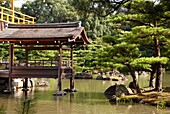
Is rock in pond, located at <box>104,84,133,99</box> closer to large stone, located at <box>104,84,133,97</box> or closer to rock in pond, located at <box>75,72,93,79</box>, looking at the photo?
large stone, located at <box>104,84,133,97</box>

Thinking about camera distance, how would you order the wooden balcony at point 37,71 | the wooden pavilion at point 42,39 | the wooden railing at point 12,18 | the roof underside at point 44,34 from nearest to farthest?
the roof underside at point 44,34 < the wooden pavilion at point 42,39 < the wooden balcony at point 37,71 < the wooden railing at point 12,18

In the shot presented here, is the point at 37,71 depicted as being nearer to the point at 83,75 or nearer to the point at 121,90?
the point at 121,90

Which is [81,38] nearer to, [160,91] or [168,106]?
[160,91]

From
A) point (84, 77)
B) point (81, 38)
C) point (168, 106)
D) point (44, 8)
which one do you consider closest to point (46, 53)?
point (84, 77)

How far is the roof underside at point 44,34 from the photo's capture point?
13.5 metres

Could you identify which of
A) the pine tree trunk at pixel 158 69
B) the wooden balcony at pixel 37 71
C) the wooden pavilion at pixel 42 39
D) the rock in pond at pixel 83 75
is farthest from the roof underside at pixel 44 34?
the rock in pond at pixel 83 75

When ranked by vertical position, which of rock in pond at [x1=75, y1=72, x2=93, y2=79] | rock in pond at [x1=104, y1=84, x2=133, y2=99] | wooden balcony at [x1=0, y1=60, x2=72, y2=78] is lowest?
rock in pond at [x1=104, y1=84, x2=133, y2=99]

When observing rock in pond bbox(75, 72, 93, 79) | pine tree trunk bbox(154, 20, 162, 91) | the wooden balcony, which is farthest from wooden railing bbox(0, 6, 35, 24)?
pine tree trunk bbox(154, 20, 162, 91)

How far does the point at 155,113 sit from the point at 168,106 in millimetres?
1177

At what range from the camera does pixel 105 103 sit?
1131 centimetres

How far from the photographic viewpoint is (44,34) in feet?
45.9

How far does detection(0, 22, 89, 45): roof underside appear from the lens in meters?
13.5

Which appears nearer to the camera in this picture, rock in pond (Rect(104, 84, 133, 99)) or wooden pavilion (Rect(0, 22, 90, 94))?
rock in pond (Rect(104, 84, 133, 99))

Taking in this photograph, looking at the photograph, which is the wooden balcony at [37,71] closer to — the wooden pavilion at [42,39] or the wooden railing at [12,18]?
the wooden pavilion at [42,39]
